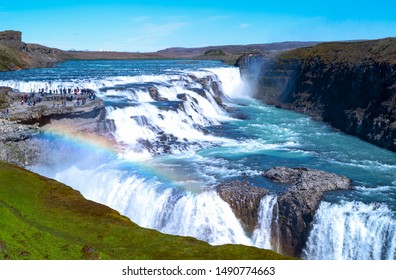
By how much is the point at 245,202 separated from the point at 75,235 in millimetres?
11753

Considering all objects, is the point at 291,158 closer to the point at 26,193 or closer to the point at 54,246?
the point at 26,193

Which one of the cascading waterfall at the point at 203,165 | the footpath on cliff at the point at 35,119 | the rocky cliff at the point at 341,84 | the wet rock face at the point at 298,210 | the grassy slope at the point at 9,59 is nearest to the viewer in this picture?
the cascading waterfall at the point at 203,165

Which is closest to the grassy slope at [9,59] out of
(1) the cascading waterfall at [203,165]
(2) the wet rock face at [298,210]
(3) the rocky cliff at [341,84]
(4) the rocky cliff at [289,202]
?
(1) the cascading waterfall at [203,165]

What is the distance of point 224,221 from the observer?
25.3 m

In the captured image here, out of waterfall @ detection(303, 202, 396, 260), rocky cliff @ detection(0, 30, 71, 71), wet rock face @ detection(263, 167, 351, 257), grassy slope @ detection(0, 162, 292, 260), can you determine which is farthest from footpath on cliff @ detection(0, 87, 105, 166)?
rocky cliff @ detection(0, 30, 71, 71)

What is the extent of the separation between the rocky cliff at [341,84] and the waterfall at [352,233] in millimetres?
18003

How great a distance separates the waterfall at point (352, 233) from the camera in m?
22.1

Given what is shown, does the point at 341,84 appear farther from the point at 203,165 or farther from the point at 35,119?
the point at 35,119

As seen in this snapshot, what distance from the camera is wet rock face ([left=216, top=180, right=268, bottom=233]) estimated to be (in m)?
25.3

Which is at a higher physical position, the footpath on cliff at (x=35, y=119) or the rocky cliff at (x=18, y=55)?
the rocky cliff at (x=18, y=55)

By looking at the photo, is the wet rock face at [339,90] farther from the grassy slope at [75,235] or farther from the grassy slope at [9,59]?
the grassy slope at [9,59]

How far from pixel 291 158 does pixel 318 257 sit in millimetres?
12405

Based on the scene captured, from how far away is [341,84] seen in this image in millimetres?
55875

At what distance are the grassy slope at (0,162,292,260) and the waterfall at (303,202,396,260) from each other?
8724 mm
